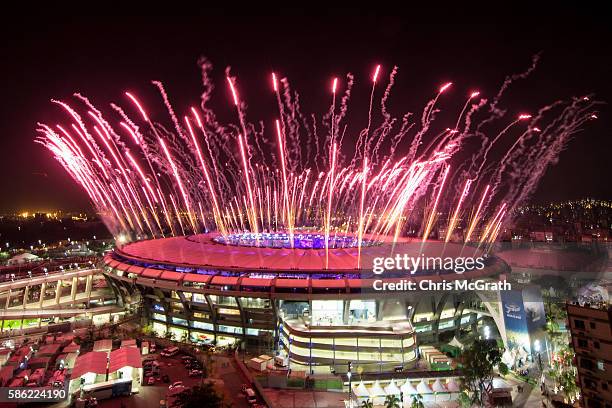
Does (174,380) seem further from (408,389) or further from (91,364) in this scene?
(408,389)

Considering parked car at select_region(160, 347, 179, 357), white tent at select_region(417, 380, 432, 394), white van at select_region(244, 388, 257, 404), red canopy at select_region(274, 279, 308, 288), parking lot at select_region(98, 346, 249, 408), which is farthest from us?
red canopy at select_region(274, 279, 308, 288)

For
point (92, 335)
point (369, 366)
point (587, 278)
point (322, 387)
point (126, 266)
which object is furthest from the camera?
point (587, 278)

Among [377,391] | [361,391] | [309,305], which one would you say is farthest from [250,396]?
[309,305]

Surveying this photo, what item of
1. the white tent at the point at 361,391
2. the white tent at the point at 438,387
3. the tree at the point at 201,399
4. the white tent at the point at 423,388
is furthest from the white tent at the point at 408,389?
the tree at the point at 201,399

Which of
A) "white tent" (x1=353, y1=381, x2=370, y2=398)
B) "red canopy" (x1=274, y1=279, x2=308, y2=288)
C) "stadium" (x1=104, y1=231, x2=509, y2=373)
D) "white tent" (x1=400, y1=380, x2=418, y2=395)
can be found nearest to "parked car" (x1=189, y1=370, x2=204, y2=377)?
"stadium" (x1=104, y1=231, x2=509, y2=373)

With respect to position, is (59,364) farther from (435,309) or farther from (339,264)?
(435,309)

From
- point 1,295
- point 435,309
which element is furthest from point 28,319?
point 435,309

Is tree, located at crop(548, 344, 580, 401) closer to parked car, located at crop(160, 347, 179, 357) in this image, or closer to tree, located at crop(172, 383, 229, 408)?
tree, located at crop(172, 383, 229, 408)

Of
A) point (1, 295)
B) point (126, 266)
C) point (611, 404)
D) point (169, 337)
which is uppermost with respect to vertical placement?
point (126, 266)
